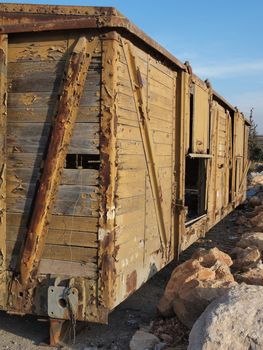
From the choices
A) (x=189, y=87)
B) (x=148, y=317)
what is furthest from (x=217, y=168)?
(x=148, y=317)

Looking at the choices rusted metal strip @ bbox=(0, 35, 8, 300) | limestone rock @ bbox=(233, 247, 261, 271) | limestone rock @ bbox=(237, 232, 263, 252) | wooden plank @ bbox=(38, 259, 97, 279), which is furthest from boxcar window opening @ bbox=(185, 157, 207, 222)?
rusted metal strip @ bbox=(0, 35, 8, 300)

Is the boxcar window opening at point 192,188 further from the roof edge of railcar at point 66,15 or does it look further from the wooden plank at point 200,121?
the roof edge of railcar at point 66,15

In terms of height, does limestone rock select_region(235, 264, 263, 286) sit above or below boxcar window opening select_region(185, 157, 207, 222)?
below

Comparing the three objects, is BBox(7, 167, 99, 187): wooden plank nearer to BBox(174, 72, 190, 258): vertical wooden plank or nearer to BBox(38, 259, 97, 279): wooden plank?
BBox(38, 259, 97, 279): wooden plank

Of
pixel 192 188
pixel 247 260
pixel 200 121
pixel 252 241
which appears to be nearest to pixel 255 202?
pixel 192 188

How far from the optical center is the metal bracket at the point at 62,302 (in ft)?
13.0

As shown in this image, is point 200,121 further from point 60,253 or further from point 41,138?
point 60,253

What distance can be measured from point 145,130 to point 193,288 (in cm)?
161

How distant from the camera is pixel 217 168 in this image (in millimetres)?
8773

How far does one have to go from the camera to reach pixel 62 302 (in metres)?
4.03

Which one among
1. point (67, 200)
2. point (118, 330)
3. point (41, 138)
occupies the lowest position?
point (118, 330)

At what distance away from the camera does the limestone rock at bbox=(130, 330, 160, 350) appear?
4127 millimetres

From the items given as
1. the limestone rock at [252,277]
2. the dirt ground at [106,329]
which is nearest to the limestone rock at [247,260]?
the limestone rock at [252,277]

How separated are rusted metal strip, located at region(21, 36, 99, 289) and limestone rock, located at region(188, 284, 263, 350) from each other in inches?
59.6
